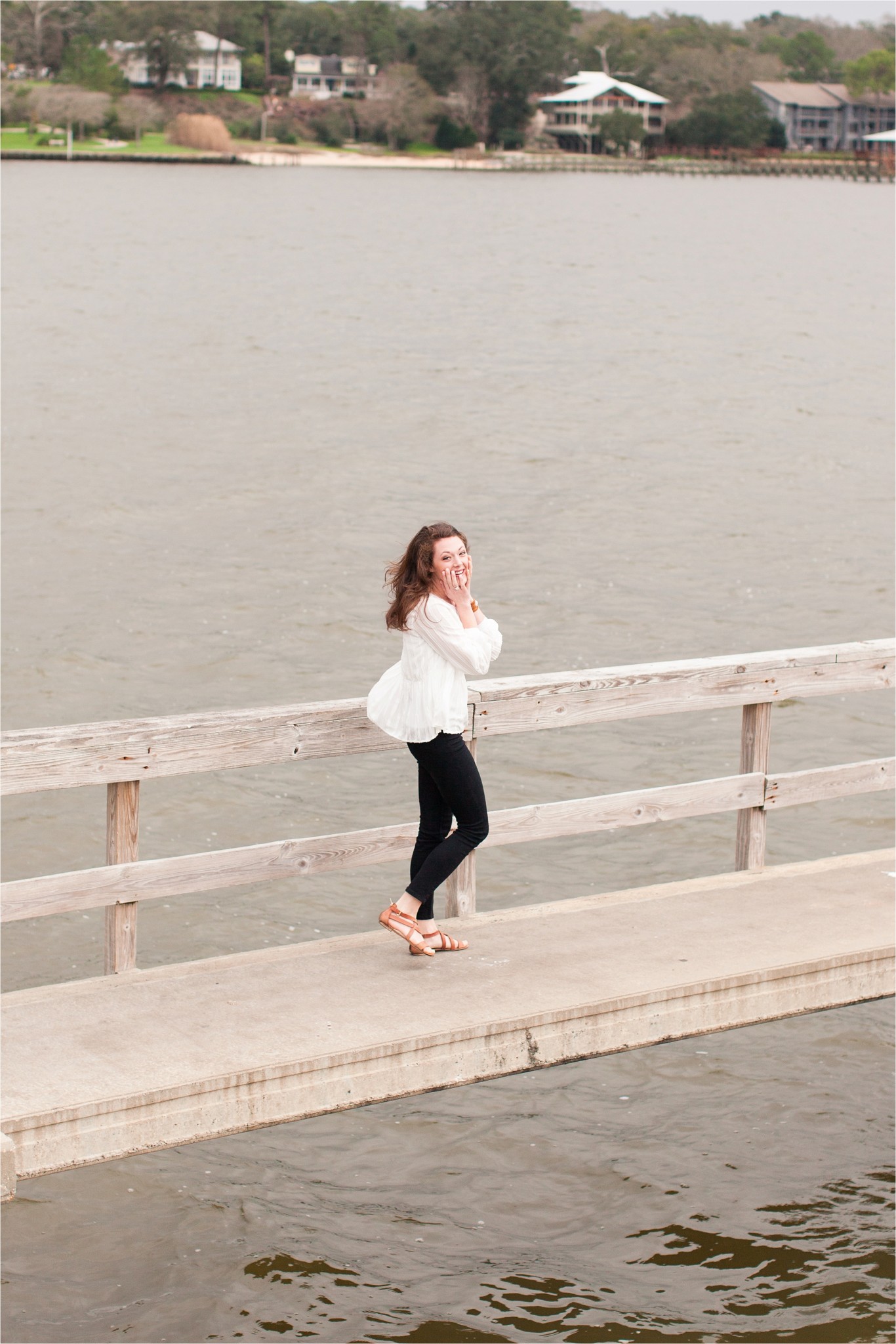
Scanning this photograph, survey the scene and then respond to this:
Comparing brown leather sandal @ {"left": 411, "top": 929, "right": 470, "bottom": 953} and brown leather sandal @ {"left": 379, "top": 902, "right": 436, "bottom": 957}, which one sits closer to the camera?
brown leather sandal @ {"left": 379, "top": 902, "right": 436, "bottom": 957}

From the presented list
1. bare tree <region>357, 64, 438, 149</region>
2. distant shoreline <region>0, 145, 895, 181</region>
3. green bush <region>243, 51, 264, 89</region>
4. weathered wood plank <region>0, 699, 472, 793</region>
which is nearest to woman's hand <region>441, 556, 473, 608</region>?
weathered wood plank <region>0, 699, 472, 793</region>

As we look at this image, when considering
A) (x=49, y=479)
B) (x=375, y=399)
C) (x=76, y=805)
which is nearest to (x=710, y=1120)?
(x=76, y=805)

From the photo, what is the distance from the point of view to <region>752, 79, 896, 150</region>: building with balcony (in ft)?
584

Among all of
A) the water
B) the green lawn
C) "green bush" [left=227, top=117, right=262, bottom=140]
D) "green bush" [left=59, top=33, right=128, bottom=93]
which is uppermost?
"green bush" [left=59, top=33, right=128, bottom=93]

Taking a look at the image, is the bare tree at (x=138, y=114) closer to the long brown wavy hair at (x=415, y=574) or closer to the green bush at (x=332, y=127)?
the green bush at (x=332, y=127)

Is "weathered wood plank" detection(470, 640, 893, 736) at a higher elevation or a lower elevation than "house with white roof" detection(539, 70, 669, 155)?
lower

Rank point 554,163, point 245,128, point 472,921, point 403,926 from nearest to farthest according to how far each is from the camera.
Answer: point 403,926 → point 472,921 → point 245,128 → point 554,163

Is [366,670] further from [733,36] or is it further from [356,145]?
[733,36]

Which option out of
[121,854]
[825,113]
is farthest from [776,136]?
[121,854]

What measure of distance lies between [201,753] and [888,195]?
146m

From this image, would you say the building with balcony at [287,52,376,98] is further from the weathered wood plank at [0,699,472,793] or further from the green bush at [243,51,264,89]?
the weathered wood plank at [0,699,472,793]

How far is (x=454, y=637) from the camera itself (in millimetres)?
5227

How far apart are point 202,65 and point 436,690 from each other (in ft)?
531

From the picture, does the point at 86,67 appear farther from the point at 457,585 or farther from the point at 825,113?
the point at 457,585
